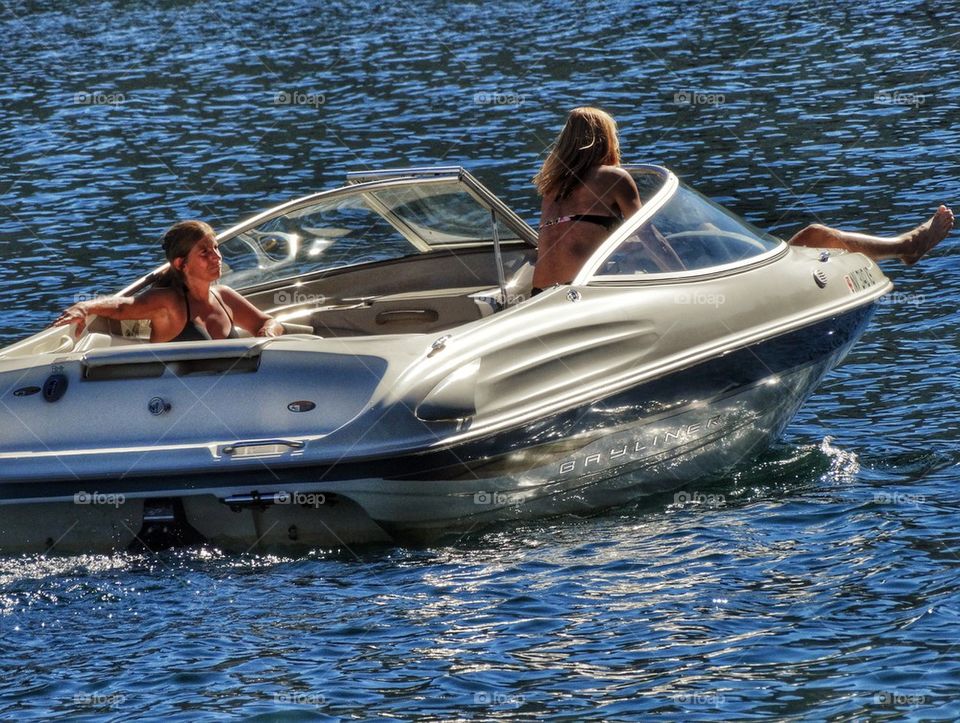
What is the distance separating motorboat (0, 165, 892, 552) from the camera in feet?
18.9

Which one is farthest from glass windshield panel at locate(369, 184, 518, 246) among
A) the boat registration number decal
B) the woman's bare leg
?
the boat registration number decal

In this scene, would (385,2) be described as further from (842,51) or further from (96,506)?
(96,506)

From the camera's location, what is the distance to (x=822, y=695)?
4883mm

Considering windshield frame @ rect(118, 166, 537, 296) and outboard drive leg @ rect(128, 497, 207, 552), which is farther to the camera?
windshield frame @ rect(118, 166, 537, 296)

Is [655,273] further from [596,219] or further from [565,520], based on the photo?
[565,520]

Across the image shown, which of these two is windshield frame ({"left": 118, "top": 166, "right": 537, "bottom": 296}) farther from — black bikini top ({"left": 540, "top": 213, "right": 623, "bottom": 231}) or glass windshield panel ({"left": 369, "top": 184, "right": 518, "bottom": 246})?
black bikini top ({"left": 540, "top": 213, "right": 623, "bottom": 231})

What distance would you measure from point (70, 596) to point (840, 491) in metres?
3.45

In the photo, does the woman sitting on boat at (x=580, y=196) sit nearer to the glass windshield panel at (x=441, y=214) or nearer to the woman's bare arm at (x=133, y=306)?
the glass windshield panel at (x=441, y=214)

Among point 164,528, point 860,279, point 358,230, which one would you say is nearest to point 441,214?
point 358,230

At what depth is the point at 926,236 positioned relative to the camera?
8.28m

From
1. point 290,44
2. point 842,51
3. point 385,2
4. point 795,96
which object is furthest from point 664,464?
point 385,2

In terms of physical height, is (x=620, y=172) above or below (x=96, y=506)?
above

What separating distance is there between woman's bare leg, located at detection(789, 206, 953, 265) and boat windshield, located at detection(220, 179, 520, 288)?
1.64 m

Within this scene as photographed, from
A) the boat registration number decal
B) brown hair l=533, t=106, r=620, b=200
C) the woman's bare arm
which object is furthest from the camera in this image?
the boat registration number decal
